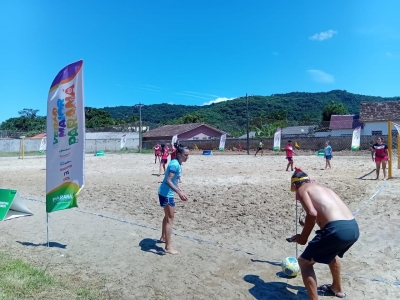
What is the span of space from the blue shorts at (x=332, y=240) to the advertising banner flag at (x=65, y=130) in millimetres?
3640

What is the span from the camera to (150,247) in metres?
5.86

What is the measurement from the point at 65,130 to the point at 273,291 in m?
3.76

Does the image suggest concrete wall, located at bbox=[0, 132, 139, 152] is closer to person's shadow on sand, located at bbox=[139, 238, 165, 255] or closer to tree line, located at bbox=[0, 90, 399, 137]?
tree line, located at bbox=[0, 90, 399, 137]

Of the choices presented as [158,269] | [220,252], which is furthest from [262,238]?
[158,269]

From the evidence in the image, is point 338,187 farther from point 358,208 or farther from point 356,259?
point 356,259

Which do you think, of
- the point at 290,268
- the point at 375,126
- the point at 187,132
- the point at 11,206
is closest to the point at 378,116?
the point at 375,126

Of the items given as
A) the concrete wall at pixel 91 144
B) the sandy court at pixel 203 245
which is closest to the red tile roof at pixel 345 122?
the concrete wall at pixel 91 144

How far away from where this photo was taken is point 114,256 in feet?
17.6

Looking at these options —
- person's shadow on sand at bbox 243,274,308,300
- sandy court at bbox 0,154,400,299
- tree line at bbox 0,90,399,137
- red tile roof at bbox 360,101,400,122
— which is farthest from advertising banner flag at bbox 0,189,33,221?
tree line at bbox 0,90,399,137

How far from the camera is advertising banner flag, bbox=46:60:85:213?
5512 mm

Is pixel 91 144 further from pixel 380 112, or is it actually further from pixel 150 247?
pixel 150 247

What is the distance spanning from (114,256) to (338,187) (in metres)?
7.47

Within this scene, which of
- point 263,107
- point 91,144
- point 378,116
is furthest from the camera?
point 263,107

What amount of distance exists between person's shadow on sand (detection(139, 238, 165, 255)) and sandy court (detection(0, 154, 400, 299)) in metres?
0.02
